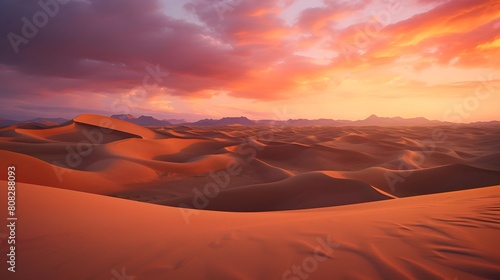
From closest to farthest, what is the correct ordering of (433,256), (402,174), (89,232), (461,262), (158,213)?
(461,262) → (433,256) → (89,232) → (158,213) → (402,174)

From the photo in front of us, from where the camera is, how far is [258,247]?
8.05ft

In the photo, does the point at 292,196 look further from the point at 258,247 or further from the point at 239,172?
the point at 239,172

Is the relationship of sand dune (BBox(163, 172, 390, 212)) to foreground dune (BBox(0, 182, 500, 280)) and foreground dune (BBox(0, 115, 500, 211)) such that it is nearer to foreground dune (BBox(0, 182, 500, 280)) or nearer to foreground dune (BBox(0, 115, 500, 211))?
foreground dune (BBox(0, 115, 500, 211))

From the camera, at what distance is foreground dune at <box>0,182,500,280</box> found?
77.0 inches

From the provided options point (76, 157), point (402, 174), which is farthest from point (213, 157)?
point (402, 174)

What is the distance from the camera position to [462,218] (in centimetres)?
301

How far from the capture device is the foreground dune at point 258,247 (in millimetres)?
1955

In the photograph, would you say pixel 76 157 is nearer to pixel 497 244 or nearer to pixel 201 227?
pixel 201 227

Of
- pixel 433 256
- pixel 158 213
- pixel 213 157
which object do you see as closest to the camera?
pixel 433 256

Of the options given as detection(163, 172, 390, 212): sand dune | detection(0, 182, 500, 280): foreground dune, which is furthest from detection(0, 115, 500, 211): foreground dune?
detection(0, 182, 500, 280): foreground dune

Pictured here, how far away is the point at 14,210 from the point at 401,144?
25.1m

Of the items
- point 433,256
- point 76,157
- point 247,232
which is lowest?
point 76,157

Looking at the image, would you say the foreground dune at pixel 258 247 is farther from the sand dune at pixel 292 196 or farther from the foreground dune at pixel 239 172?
the foreground dune at pixel 239 172

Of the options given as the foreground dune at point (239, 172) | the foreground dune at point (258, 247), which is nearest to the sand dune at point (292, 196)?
the foreground dune at point (239, 172)
